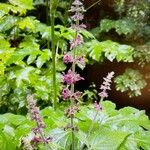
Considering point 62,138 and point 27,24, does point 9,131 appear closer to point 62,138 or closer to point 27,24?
point 62,138

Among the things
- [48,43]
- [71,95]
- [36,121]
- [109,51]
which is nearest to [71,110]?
[71,95]

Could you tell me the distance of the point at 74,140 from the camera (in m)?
1.28

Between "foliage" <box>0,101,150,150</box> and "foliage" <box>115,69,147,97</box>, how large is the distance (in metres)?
1.40

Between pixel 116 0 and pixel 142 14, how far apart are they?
23 cm

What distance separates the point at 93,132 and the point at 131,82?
182 centimetres

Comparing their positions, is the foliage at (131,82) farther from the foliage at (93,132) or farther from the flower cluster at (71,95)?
the flower cluster at (71,95)

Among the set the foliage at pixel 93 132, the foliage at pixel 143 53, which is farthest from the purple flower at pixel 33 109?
the foliage at pixel 143 53

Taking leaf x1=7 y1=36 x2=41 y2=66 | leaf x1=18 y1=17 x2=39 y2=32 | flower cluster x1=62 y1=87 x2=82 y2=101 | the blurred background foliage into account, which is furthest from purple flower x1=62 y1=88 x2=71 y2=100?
leaf x1=18 y1=17 x2=39 y2=32

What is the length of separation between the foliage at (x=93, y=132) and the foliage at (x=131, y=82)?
140 centimetres

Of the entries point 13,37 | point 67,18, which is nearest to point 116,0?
point 67,18

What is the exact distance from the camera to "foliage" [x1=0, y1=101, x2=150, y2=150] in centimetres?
124

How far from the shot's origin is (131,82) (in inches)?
122

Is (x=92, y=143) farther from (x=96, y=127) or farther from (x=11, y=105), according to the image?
(x=11, y=105)

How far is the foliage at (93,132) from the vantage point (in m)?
1.24
